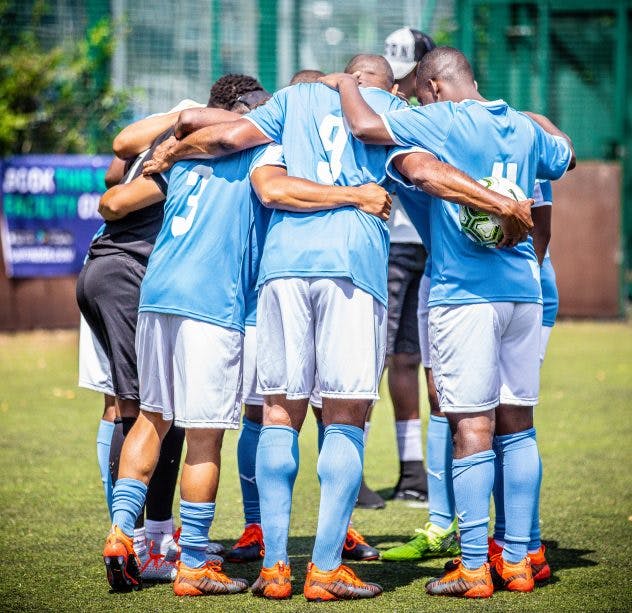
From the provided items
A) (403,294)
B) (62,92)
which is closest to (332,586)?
(403,294)

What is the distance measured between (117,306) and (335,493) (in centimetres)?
135

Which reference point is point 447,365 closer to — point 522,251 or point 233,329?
point 522,251

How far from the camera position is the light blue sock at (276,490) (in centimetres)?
433

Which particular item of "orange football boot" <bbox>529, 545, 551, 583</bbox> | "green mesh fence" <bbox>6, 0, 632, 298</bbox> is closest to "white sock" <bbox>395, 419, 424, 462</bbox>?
"orange football boot" <bbox>529, 545, 551, 583</bbox>

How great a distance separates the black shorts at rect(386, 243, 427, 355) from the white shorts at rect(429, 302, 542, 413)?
198 centimetres

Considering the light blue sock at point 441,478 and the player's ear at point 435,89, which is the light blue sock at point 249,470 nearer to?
the light blue sock at point 441,478

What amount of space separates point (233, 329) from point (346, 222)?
661mm

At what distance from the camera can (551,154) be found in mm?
4613

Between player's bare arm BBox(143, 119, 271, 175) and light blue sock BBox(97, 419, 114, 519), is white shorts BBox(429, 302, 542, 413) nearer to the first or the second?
player's bare arm BBox(143, 119, 271, 175)

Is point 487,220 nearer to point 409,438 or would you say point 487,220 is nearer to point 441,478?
point 441,478

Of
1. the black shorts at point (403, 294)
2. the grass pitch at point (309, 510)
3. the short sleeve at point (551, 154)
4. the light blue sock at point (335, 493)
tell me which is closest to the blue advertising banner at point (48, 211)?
the grass pitch at point (309, 510)

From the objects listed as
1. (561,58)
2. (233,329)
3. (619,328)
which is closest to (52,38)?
(561,58)

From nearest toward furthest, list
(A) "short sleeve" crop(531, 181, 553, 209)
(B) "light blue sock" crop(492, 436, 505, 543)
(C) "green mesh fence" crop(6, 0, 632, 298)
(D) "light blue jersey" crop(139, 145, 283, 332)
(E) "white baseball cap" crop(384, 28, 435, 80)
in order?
(D) "light blue jersey" crop(139, 145, 283, 332), (B) "light blue sock" crop(492, 436, 505, 543), (A) "short sleeve" crop(531, 181, 553, 209), (E) "white baseball cap" crop(384, 28, 435, 80), (C) "green mesh fence" crop(6, 0, 632, 298)

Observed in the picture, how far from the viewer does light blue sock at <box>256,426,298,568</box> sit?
4332 mm
